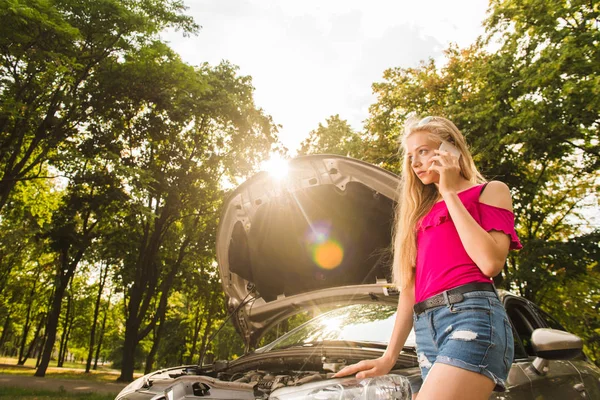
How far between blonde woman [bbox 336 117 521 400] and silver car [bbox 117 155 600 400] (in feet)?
2.04

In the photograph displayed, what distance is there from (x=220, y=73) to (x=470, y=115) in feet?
30.0

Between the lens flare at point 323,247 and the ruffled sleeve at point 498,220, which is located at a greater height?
the lens flare at point 323,247

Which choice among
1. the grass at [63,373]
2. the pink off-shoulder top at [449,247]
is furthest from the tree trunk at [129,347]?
the pink off-shoulder top at [449,247]

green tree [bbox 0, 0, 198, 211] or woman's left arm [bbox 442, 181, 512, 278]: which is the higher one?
green tree [bbox 0, 0, 198, 211]

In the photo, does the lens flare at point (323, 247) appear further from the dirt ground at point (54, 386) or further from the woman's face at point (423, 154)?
the dirt ground at point (54, 386)

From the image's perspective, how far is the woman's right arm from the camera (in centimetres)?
162

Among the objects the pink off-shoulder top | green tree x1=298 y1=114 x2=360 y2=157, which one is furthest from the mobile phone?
green tree x1=298 y1=114 x2=360 y2=157

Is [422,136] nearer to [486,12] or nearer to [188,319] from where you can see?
[486,12]

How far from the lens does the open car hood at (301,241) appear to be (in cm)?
335

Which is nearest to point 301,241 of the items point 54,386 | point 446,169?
point 446,169

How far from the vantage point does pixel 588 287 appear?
12250 mm

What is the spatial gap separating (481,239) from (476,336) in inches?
12.7

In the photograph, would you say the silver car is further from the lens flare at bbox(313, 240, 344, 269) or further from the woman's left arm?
the woman's left arm

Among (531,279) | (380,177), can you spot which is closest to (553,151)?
(531,279)
